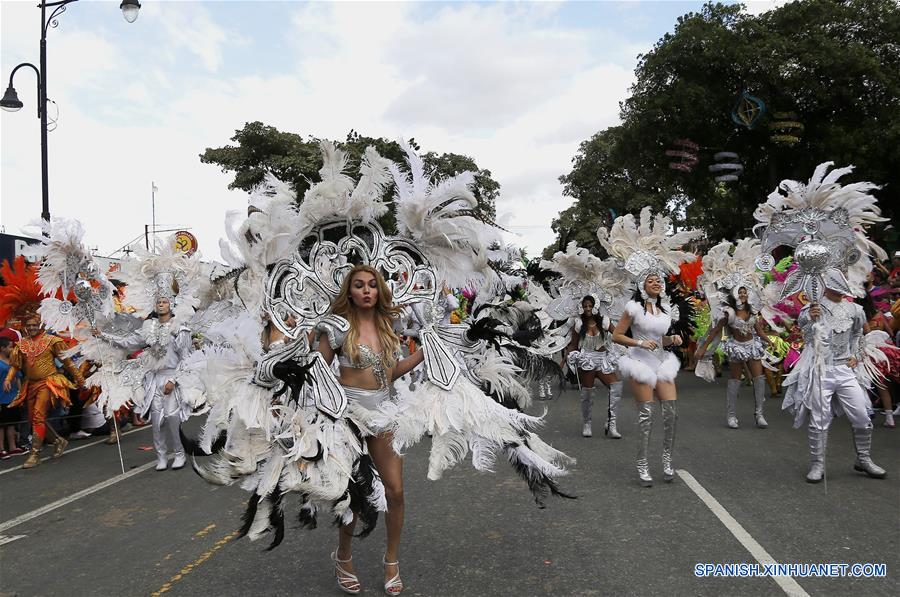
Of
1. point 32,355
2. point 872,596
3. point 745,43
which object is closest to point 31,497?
point 32,355

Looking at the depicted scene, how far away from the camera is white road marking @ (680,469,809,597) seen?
13.2 ft

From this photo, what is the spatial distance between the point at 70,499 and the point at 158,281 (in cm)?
261

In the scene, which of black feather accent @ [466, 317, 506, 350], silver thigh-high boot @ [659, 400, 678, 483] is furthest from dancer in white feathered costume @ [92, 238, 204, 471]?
silver thigh-high boot @ [659, 400, 678, 483]

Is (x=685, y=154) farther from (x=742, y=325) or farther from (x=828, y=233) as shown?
(x=828, y=233)

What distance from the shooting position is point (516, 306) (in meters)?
4.98

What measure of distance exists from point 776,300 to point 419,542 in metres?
4.77

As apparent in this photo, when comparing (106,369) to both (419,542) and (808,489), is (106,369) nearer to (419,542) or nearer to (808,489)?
(419,542)

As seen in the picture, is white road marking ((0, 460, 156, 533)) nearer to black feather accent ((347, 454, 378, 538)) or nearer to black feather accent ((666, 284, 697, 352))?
black feather accent ((347, 454, 378, 538))

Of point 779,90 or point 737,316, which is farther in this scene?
point 779,90

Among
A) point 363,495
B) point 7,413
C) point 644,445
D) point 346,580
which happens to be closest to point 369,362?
point 363,495

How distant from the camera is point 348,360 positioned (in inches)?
162

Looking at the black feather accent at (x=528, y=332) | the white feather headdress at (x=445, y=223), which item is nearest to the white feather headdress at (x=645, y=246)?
the black feather accent at (x=528, y=332)

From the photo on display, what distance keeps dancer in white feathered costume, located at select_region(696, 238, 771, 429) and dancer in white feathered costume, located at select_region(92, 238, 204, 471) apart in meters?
6.70

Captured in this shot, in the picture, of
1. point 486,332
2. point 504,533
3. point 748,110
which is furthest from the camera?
point 748,110
